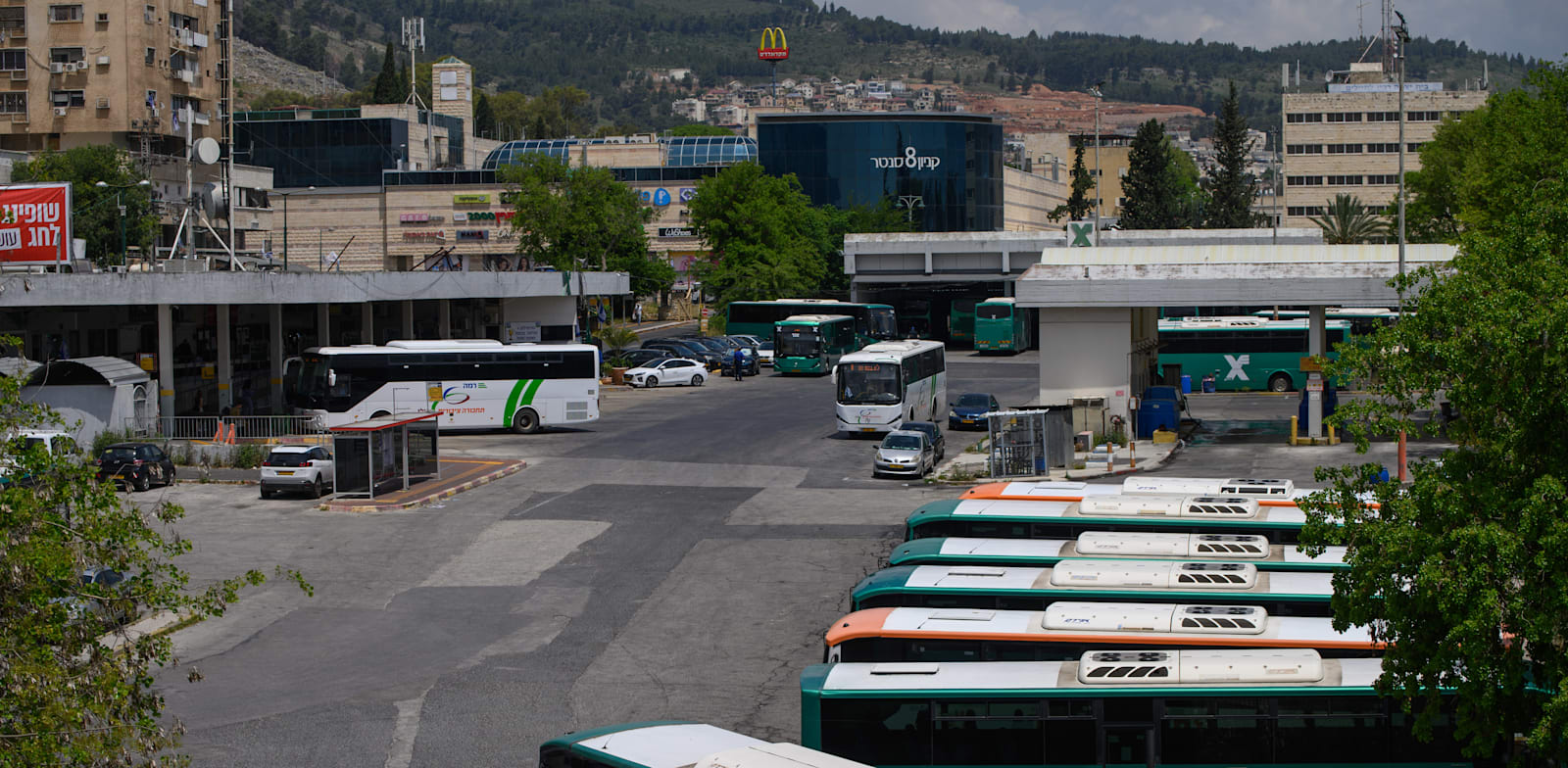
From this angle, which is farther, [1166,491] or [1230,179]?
[1230,179]

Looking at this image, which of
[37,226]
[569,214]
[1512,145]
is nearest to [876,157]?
[569,214]

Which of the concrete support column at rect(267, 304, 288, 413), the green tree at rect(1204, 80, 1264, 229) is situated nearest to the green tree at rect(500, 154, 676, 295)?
the concrete support column at rect(267, 304, 288, 413)

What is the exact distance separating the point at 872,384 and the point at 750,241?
4449 centimetres

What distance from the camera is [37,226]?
141 ft

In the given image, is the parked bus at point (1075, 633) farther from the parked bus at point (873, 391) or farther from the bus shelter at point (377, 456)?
the parked bus at point (873, 391)

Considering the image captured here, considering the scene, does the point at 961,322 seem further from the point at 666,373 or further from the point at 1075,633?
the point at 1075,633

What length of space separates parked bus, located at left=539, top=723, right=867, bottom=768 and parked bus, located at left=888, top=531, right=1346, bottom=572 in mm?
7765

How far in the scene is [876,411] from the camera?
147 ft

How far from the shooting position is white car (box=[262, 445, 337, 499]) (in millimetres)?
35062

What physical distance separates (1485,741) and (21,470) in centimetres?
1189

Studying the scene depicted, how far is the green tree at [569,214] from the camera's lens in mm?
75000

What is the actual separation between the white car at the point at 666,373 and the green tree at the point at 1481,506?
50761 mm

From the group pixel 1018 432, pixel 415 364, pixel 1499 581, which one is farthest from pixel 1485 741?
pixel 415 364

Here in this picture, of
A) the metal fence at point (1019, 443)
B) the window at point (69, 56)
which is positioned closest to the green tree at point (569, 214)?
the window at point (69, 56)
